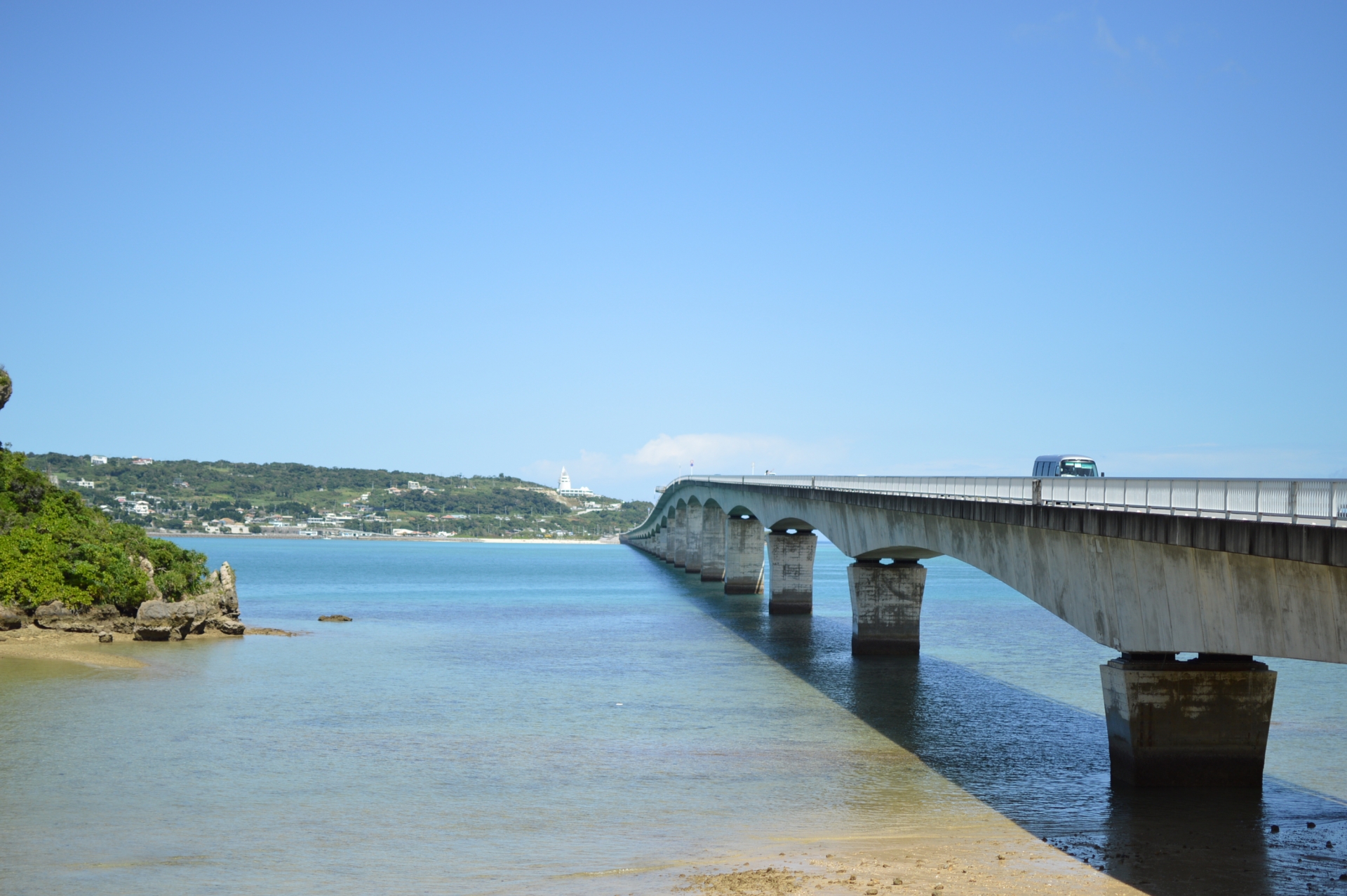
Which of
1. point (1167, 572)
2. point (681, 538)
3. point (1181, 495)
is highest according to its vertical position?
point (1181, 495)

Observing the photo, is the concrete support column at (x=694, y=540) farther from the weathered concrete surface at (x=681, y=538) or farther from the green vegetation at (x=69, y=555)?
the green vegetation at (x=69, y=555)

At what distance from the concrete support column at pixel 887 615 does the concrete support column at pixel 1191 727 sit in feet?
76.5

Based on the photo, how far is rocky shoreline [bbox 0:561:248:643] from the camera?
153 feet

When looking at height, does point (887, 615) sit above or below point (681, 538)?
below

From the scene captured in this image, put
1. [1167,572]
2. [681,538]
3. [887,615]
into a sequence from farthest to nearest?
[681,538], [887,615], [1167,572]

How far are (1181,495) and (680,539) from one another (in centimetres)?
10881

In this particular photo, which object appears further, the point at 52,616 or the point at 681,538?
the point at 681,538

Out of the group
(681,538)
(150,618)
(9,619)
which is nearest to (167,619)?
(150,618)

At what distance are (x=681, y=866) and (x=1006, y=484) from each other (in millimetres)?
16563

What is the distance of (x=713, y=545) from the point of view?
99.9 metres

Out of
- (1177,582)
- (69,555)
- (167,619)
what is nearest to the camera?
(1177,582)

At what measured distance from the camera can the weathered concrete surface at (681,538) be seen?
127 m

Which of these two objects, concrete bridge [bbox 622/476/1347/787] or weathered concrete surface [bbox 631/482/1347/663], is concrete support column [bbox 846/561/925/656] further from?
weathered concrete surface [bbox 631/482/1347/663]

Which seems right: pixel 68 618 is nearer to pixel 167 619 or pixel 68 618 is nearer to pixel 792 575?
pixel 167 619
